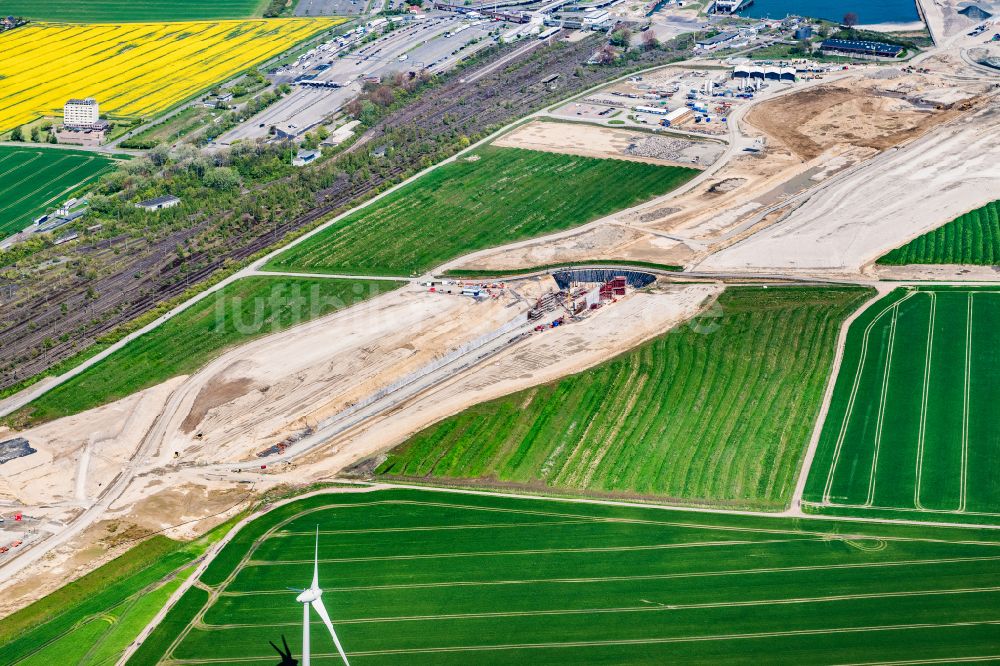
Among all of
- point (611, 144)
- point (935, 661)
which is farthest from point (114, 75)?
point (935, 661)

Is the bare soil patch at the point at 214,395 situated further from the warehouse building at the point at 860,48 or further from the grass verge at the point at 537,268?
the warehouse building at the point at 860,48

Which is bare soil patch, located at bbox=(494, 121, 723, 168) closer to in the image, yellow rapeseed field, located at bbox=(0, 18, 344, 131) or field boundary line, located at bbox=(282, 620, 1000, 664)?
yellow rapeseed field, located at bbox=(0, 18, 344, 131)

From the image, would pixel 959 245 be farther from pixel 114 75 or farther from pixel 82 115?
pixel 114 75

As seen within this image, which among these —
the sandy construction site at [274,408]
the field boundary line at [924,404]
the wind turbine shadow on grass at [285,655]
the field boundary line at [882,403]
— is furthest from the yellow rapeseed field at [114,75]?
the wind turbine shadow on grass at [285,655]

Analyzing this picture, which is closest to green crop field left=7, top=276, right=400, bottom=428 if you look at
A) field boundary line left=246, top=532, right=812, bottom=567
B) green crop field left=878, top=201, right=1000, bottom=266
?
field boundary line left=246, top=532, right=812, bottom=567

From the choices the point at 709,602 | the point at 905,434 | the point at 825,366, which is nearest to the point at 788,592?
the point at 709,602
